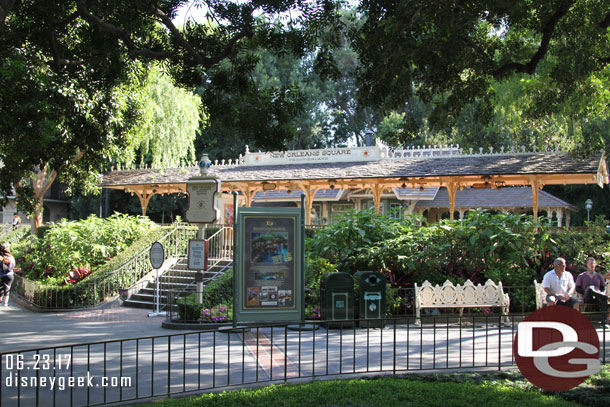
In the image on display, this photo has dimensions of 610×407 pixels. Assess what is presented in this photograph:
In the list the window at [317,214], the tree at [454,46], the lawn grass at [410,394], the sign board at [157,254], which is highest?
the tree at [454,46]

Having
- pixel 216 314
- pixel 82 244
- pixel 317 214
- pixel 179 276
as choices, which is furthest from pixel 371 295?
pixel 317 214

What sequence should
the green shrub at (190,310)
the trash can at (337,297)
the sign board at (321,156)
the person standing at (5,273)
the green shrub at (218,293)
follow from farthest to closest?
1. the sign board at (321,156)
2. the person standing at (5,273)
3. the green shrub at (218,293)
4. the green shrub at (190,310)
5. the trash can at (337,297)

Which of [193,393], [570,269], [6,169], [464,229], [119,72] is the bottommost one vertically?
[193,393]

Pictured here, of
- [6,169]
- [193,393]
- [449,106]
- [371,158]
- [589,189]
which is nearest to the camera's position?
[193,393]

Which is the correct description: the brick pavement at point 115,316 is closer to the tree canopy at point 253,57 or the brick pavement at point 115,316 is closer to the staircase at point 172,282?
the staircase at point 172,282

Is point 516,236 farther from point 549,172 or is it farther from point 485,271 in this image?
point 549,172

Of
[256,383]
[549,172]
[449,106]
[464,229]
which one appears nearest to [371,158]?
[549,172]

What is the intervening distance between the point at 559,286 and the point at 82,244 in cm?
1548

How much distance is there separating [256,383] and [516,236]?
9.59m

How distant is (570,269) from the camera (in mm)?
14953
